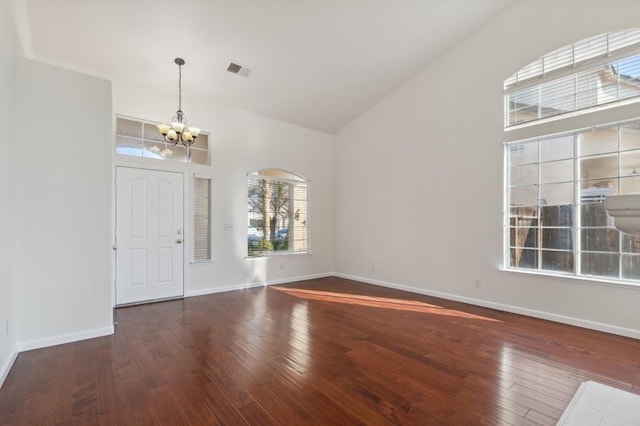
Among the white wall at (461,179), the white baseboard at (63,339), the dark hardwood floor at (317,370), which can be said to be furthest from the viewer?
the white wall at (461,179)

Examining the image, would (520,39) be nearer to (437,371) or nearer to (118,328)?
(437,371)

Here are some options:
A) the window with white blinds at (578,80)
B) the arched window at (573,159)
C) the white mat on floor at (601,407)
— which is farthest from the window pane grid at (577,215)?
the white mat on floor at (601,407)

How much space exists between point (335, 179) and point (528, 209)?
13.3 ft

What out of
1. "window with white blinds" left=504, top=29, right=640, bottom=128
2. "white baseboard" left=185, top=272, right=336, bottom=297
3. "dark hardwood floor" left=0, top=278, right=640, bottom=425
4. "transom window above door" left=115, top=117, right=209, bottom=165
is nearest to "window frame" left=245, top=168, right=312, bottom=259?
"white baseboard" left=185, top=272, right=336, bottom=297

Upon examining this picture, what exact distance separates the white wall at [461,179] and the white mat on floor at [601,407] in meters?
1.75

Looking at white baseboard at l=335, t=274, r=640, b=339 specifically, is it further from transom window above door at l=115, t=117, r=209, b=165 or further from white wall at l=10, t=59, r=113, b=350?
white wall at l=10, t=59, r=113, b=350

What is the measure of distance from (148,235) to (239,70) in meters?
3.00

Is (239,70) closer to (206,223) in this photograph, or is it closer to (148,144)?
(148,144)

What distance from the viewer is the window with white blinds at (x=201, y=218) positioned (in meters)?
5.44

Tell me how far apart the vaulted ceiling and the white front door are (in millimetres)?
1582

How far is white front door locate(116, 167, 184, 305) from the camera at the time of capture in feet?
15.6

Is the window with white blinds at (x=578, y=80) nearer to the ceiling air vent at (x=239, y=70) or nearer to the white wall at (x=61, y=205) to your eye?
the ceiling air vent at (x=239, y=70)

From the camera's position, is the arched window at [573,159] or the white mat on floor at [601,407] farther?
the arched window at [573,159]

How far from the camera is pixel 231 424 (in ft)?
6.42
